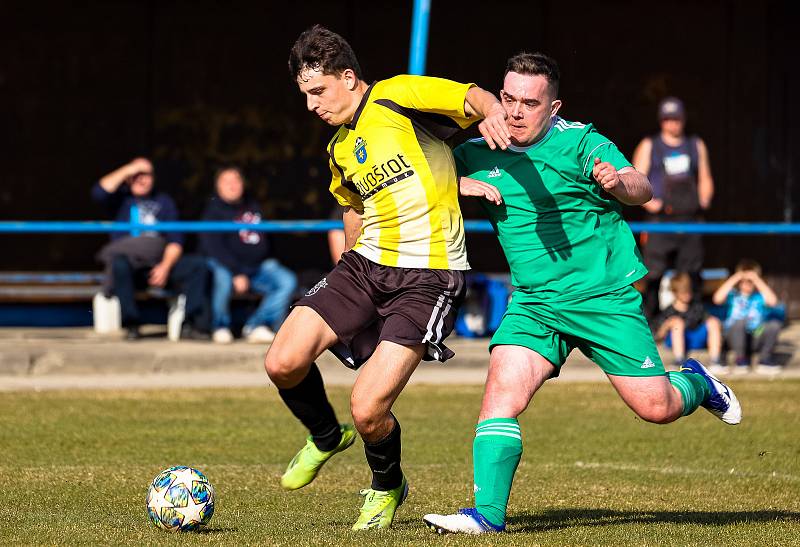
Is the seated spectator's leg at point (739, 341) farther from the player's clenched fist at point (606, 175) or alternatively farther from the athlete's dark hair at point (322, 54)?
the player's clenched fist at point (606, 175)

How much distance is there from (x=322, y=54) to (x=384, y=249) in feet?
2.94

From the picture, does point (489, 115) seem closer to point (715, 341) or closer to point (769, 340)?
point (715, 341)

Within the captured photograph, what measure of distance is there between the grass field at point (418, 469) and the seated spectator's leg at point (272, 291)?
6.38 feet

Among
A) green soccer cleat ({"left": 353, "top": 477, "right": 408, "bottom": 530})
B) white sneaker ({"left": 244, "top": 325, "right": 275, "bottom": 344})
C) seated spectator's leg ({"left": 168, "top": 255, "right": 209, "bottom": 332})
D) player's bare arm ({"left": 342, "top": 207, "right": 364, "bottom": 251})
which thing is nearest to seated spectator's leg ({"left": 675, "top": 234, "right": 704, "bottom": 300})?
white sneaker ({"left": 244, "top": 325, "right": 275, "bottom": 344})

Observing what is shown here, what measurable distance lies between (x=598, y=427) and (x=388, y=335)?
425 centimetres

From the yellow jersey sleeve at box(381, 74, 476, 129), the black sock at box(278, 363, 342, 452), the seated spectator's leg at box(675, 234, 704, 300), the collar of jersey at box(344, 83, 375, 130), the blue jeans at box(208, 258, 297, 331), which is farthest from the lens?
the blue jeans at box(208, 258, 297, 331)

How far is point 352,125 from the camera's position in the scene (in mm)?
6832

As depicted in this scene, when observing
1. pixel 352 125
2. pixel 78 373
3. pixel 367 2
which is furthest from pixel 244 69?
pixel 352 125

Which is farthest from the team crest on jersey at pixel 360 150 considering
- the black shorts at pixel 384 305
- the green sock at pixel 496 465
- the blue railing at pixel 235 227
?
the blue railing at pixel 235 227

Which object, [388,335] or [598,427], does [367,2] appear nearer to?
[598,427]

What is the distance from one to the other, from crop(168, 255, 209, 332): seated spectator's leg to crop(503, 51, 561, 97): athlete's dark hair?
7.92m

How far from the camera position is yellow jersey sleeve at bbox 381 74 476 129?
6574mm

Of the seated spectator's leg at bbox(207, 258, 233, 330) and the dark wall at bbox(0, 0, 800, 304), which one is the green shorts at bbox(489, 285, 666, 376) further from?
the dark wall at bbox(0, 0, 800, 304)

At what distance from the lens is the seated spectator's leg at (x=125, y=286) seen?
13969 millimetres
